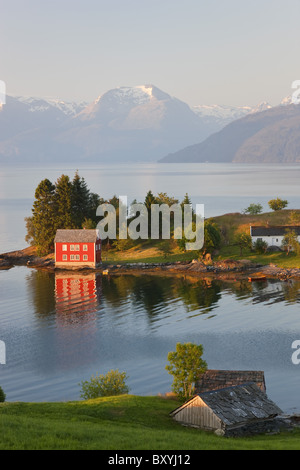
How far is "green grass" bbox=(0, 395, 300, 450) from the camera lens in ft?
93.4

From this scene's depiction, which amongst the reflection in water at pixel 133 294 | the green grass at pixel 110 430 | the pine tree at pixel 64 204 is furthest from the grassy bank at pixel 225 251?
the green grass at pixel 110 430

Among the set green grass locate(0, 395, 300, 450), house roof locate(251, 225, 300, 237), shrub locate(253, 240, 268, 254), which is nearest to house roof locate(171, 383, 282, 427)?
green grass locate(0, 395, 300, 450)

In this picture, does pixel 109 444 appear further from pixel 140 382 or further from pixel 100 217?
pixel 100 217

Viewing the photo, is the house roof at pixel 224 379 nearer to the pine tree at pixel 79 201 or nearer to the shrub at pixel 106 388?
the shrub at pixel 106 388

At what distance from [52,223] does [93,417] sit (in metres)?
80.7

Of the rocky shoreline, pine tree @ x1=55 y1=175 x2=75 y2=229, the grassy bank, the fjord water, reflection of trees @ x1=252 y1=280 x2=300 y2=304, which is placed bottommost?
the fjord water

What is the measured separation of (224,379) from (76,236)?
6407cm

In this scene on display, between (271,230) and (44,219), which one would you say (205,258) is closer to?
A: (271,230)

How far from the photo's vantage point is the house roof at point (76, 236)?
102 meters

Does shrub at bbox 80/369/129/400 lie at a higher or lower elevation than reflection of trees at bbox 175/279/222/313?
lower

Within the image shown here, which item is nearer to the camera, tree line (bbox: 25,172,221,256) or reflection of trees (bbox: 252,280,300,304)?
reflection of trees (bbox: 252,280,300,304)

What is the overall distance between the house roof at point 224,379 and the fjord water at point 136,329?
9.23 ft

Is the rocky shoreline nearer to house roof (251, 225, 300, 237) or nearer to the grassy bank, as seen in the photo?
the grassy bank

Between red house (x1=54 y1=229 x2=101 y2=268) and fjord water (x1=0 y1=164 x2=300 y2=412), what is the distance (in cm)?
592
